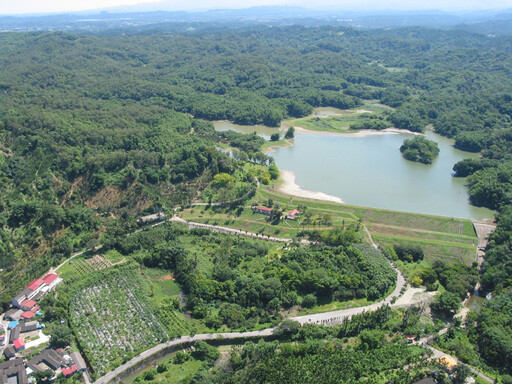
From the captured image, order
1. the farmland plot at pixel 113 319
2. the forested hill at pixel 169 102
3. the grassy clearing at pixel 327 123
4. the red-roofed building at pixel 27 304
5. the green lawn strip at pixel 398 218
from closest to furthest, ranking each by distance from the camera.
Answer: the farmland plot at pixel 113 319, the red-roofed building at pixel 27 304, the green lawn strip at pixel 398 218, the forested hill at pixel 169 102, the grassy clearing at pixel 327 123

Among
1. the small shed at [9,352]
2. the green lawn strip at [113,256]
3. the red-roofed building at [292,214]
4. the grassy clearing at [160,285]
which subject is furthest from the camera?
the red-roofed building at [292,214]

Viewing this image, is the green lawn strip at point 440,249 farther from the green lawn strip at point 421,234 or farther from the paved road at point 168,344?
the paved road at point 168,344

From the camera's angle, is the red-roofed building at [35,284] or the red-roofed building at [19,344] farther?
the red-roofed building at [35,284]

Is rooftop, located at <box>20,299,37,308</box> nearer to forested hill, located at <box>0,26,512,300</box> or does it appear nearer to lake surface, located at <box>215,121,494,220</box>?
forested hill, located at <box>0,26,512,300</box>

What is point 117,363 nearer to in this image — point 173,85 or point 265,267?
point 265,267

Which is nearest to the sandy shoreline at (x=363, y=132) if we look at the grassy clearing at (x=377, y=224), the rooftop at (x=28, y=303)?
the grassy clearing at (x=377, y=224)

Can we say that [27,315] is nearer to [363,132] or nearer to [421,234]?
[421,234]

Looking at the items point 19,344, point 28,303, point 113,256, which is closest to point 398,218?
point 113,256
